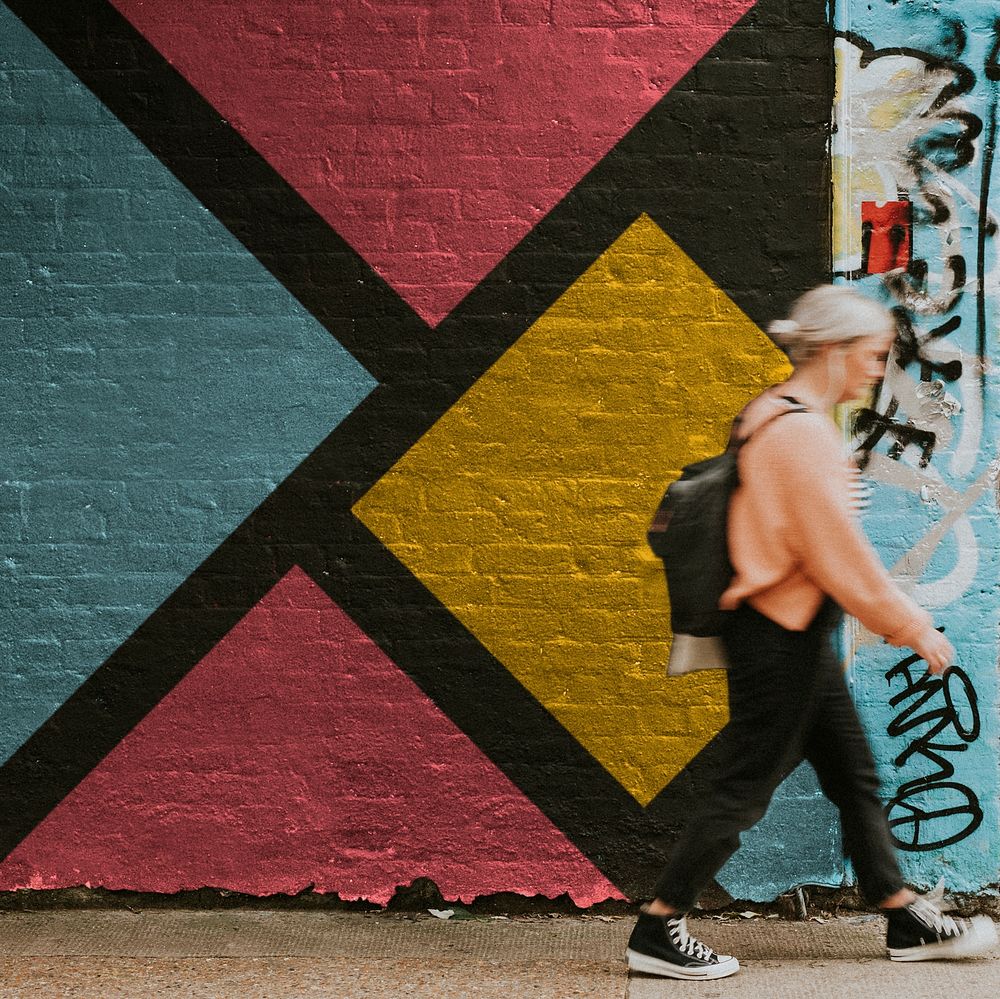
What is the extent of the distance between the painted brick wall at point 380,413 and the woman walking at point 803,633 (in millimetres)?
642

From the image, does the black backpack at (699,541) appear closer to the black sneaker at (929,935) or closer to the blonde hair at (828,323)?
the blonde hair at (828,323)

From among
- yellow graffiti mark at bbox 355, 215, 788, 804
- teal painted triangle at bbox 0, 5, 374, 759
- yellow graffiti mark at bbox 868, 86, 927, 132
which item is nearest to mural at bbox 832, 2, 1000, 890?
yellow graffiti mark at bbox 868, 86, 927, 132

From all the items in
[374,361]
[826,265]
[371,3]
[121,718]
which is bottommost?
[121,718]

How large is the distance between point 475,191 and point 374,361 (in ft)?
2.10

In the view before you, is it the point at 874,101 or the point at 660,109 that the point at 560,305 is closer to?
the point at 660,109

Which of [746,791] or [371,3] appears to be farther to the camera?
[371,3]

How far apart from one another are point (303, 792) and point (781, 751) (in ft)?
5.38

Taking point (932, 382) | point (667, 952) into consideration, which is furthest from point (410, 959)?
point (932, 382)

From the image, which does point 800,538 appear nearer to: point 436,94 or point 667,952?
point 667,952

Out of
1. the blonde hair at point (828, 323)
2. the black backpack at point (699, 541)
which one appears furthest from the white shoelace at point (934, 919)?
the blonde hair at point (828, 323)

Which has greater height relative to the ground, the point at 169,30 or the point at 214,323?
the point at 169,30

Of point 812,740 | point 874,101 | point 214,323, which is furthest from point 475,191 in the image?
point 812,740

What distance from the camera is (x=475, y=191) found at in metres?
4.24

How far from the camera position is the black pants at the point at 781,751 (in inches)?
135
